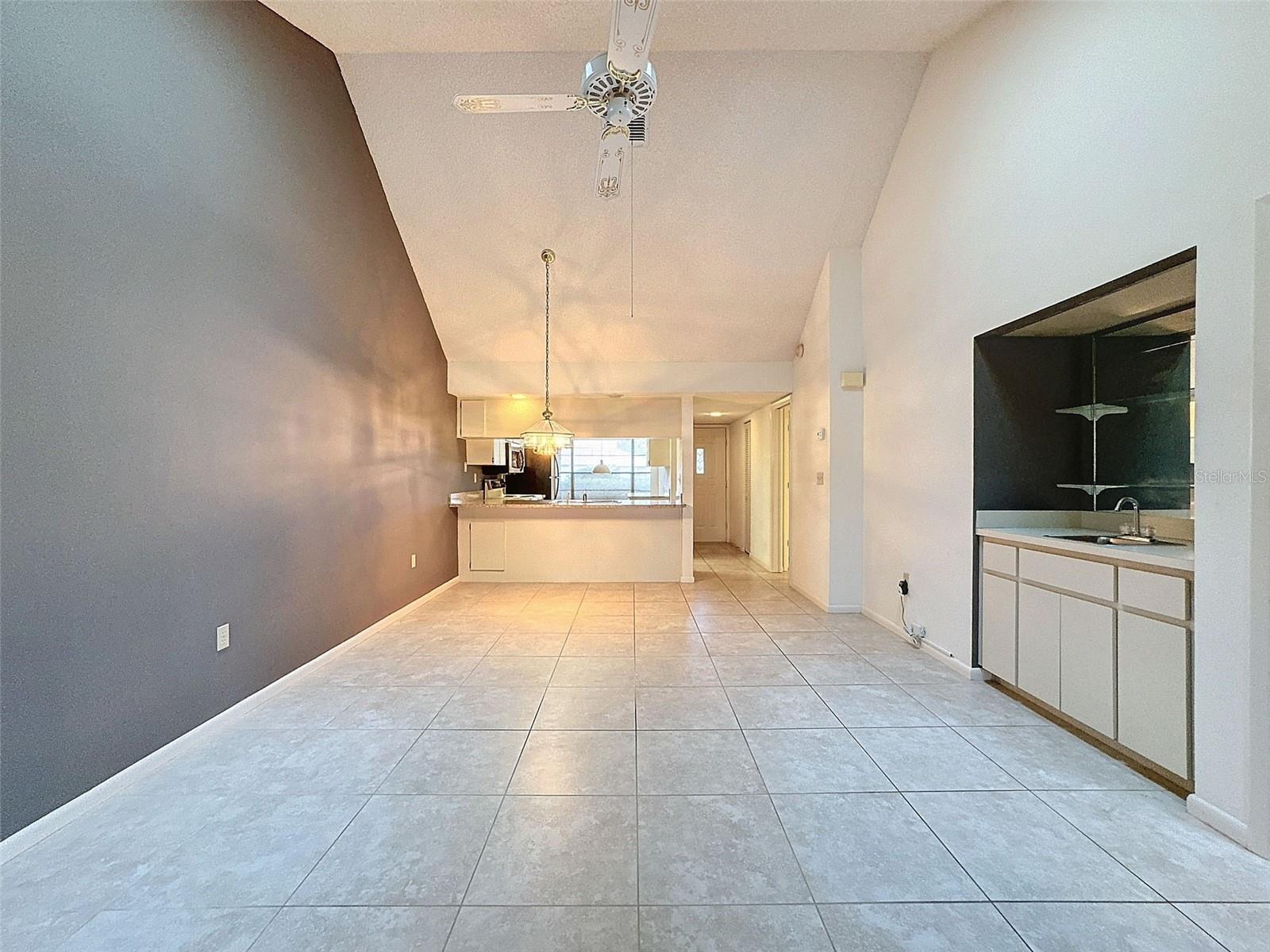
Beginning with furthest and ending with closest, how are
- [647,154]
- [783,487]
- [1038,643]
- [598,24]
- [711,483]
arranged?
[711,483]
[783,487]
[647,154]
[598,24]
[1038,643]

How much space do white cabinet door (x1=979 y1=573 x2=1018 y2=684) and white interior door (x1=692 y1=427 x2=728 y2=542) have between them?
6.85 meters

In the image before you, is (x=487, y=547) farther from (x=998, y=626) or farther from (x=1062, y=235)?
(x=1062, y=235)

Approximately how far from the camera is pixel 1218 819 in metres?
1.95

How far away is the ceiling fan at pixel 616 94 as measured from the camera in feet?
6.25

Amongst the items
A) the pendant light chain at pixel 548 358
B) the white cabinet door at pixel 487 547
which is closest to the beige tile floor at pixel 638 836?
the pendant light chain at pixel 548 358

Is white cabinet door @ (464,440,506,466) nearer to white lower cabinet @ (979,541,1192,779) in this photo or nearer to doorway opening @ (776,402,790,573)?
doorway opening @ (776,402,790,573)

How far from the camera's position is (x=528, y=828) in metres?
1.99

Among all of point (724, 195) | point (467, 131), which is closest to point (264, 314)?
point (467, 131)

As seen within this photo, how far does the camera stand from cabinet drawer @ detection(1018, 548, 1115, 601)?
2.49 m

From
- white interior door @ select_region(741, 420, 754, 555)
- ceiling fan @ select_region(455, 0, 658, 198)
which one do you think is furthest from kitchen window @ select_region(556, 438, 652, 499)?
ceiling fan @ select_region(455, 0, 658, 198)

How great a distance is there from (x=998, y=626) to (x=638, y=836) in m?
2.42

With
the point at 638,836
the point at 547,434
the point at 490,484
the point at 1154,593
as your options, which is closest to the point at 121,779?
the point at 638,836

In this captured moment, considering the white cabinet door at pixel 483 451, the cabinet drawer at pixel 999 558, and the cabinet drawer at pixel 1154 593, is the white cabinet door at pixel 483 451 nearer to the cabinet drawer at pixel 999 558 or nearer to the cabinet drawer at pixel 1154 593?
the cabinet drawer at pixel 999 558

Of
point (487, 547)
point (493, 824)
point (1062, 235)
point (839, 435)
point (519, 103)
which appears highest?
point (519, 103)
